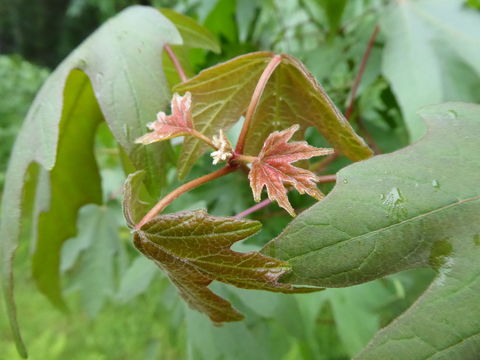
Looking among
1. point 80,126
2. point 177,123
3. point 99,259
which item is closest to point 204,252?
point 177,123

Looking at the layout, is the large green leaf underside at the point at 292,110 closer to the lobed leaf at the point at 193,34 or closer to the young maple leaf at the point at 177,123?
the young maple leaf at the point at 177,123

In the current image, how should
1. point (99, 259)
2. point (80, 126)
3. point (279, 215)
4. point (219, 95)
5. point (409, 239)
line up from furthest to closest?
point (99, 259), point (279, 215), point (80, 126), point (219, 95), point (409, 239)

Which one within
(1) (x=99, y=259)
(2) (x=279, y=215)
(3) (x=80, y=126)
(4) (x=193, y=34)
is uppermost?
(4) (x=193, y=34)

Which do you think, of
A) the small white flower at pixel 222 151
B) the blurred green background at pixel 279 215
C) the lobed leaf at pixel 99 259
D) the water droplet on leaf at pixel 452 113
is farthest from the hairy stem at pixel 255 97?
the lobed leaf at pixel 99 259

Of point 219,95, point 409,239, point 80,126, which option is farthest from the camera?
point 80,126

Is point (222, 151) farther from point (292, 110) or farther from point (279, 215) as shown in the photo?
point (279, 215)

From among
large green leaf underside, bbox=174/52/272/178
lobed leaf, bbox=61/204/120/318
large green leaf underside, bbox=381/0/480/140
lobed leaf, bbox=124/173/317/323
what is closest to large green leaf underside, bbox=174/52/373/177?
large green leaf underside, bbox=174/52/272/178

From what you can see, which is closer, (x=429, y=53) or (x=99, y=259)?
(x=429, y=53)

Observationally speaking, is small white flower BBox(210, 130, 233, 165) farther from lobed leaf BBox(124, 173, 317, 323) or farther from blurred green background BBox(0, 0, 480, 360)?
blurred green background BBox(0, 0, 480, 360)
